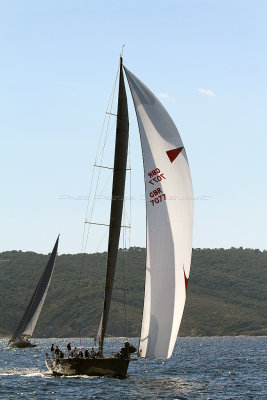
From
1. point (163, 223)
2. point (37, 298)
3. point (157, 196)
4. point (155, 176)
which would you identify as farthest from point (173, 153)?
point (37, 298)

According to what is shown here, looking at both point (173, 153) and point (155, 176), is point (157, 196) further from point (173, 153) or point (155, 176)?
point (173, 153)

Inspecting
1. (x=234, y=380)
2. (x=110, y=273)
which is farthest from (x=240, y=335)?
(x=110, y=273)

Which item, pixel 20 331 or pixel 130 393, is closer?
pixel 130 393

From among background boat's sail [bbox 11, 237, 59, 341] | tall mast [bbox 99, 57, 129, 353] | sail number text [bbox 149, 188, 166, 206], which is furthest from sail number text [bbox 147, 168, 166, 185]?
background boat's sail [bbox 11, 237, 59, 341]

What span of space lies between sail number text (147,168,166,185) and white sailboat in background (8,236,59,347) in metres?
44.6

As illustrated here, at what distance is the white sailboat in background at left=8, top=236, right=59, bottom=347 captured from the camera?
7806cm

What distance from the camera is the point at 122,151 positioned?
3803 cm

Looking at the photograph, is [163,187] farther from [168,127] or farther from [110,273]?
[110,273]

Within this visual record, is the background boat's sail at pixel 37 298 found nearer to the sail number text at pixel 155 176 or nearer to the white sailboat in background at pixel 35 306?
the white sailboat in background at pixel 35 306

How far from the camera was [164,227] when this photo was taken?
34.1m

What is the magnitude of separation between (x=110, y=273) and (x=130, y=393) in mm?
6766

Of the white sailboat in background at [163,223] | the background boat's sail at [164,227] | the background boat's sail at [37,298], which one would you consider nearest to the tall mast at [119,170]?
the white sailboat in background at [163,223]

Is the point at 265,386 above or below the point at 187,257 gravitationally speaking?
below

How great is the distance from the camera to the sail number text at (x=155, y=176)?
3447 cm
